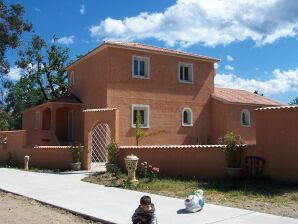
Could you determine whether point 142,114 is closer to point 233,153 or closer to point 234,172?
point 233,153

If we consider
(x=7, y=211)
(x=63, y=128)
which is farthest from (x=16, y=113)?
(x=7, y=211)

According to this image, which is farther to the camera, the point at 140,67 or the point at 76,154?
the point at 140,67

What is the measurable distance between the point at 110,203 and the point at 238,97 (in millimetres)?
20687

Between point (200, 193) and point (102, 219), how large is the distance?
7.85 feet

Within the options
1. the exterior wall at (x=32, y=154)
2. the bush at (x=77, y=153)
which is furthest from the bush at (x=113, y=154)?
the exterior wall at (x=32, y=154)

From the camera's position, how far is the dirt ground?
8711 millimetres

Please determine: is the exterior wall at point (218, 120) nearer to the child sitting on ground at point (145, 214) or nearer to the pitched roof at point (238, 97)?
the pitched roof at point (238, 97)

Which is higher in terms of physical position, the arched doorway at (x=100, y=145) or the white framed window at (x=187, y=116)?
the white framed window at (x=187, y=116)

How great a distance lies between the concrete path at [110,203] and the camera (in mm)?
8305

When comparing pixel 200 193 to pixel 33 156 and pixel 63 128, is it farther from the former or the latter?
pixel 63 128

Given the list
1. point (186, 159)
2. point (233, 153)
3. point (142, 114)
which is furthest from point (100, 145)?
point (233, 153)

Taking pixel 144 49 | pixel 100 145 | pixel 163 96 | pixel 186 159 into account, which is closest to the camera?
pixel 186 159

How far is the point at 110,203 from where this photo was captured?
34.4 ft

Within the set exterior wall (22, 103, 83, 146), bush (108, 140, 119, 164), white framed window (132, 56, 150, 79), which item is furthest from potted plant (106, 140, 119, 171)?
exterior wall (22, 103, 83, 146)
